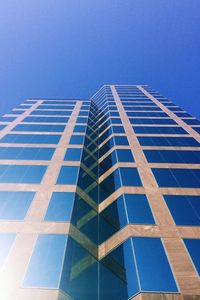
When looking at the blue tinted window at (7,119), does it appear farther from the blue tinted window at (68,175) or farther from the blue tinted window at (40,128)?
the blue tinted window at (68,175)

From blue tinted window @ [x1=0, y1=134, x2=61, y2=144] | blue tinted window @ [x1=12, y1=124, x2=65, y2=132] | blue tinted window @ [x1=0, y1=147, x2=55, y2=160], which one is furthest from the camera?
blue tinted window @ [x1=12, y1=124, x2=65, y2=132]

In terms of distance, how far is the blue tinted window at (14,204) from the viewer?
17.2 m

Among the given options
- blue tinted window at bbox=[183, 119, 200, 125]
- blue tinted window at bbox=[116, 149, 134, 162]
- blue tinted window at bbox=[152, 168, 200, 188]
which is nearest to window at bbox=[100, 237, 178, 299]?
blue tinted window at bbox=[152, 168, 200, 188]

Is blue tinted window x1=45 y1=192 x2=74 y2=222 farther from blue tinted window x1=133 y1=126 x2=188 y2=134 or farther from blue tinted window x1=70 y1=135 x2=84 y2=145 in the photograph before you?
blue tinted window x1=133 y1=126 x2=188 y2=134

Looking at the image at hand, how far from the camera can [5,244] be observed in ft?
48.6

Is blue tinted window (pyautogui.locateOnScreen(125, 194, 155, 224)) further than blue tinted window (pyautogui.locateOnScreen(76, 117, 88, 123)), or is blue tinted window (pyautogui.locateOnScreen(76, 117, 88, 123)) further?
blue tinted window (pyautogui.locateOnScreen(76, 117, 88, 123))

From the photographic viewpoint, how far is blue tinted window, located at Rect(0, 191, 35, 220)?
56.3 ft

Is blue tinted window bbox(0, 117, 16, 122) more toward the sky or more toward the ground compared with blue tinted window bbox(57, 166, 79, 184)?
more toward the sky

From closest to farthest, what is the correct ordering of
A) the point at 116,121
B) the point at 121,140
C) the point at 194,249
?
1. the point at 194,249
2. the point at 121,140
3. the point at 116,121

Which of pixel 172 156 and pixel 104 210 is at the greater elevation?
pixel 172 156

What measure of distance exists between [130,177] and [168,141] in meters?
9.94

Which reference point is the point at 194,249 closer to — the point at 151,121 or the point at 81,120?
the point at 151,121

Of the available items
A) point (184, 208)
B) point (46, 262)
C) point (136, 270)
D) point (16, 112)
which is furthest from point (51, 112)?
point (136, 270)

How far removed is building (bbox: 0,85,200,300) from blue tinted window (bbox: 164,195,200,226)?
3.0 inches
